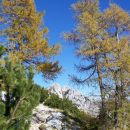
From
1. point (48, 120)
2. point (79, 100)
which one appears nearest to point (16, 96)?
point (48, 120)

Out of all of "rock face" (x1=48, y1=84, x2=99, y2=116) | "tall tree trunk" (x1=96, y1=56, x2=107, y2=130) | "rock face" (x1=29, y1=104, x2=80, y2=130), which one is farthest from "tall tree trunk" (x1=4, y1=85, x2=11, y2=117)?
"rock face" (x1=48, y1=84, x2=99, y2=116)

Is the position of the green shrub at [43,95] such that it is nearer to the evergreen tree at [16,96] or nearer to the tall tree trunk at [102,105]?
the tall tree trunk at [102,105]

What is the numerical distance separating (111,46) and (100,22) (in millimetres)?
1911

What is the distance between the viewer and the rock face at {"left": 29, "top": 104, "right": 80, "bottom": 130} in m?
20.7

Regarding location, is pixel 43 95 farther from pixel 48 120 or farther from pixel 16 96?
pixel 16 96

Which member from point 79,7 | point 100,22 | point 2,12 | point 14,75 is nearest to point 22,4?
point 2,12

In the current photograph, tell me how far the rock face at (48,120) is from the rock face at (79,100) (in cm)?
220

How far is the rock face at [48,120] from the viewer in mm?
20656

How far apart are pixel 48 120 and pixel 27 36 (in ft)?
17.8

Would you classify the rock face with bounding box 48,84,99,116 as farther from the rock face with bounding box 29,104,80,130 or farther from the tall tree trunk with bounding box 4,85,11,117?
the tall tree trunk with bounding box 4,85,11,117

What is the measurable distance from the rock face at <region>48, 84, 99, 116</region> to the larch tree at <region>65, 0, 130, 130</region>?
5.11 ft

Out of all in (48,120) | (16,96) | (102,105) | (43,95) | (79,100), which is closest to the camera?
(16,96)

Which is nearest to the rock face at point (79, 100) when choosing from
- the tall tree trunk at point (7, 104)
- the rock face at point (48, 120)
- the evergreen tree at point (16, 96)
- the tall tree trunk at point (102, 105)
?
the tall tree trunk at point (102, 105)

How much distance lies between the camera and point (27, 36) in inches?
939
